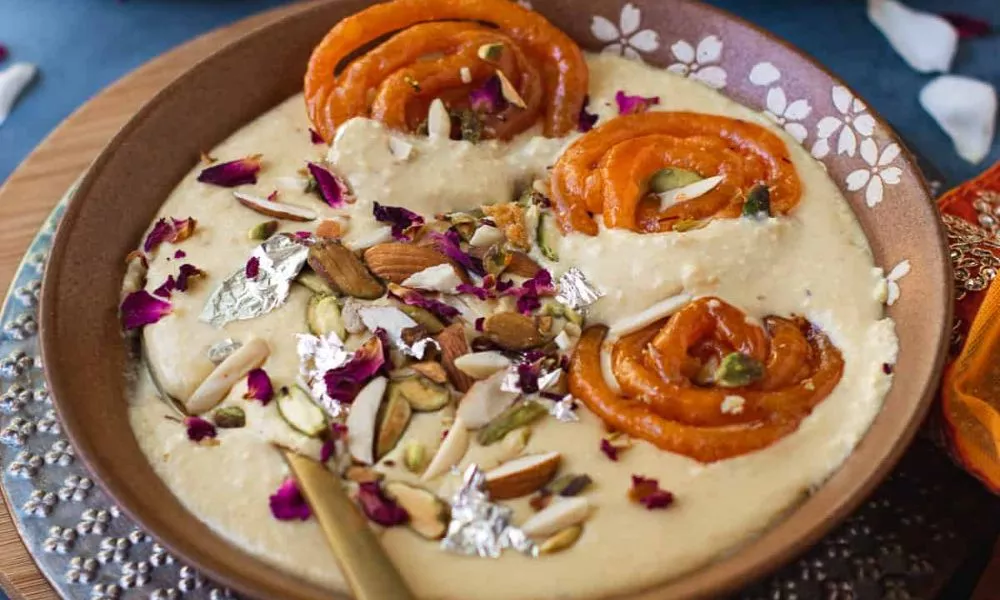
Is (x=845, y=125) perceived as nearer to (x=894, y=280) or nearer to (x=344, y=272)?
(x=894, y=280)

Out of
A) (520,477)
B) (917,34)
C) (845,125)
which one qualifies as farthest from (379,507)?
(917,34)

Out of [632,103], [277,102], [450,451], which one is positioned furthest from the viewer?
[277,102]

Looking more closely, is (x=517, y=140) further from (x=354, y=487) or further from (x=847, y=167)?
(x=354, y=487)

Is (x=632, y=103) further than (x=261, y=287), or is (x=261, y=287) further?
(x=632, y=103)

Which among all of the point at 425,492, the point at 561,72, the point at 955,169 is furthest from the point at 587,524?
the point at 955,169

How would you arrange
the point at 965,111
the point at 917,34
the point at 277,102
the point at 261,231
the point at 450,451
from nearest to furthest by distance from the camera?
the point at 450,451 < the point at 261,231 < the point at 277,102 < the point at 965,111 < the point at 917,34

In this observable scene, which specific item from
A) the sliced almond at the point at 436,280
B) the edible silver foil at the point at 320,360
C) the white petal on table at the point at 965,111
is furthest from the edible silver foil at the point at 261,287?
the white petal on table at the point at 965,111

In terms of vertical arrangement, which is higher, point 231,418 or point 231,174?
point 231,174
